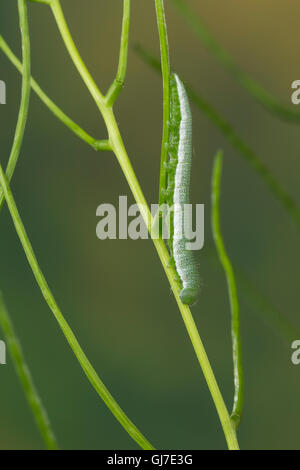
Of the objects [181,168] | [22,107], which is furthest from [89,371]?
[181,168]

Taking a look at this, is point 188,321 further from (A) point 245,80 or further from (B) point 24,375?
(A) point 245,80

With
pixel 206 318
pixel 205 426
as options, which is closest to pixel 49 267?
pixel 206 318

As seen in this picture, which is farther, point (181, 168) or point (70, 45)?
point (181, 168)

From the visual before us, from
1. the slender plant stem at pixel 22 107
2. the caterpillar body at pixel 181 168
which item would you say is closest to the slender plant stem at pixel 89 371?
the slender plant stem at pixel 22 107

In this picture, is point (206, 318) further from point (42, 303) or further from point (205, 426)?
point (42, 303)

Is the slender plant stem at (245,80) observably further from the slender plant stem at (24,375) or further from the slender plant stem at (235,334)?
the slender plant stem at (24,375)

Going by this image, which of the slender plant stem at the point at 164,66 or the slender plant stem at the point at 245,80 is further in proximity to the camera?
the slender plant stem at the point at 245,80

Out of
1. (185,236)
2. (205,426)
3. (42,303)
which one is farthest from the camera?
(42,303)

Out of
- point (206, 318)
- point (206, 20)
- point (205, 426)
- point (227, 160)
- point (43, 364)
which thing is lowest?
point (205, 426)
